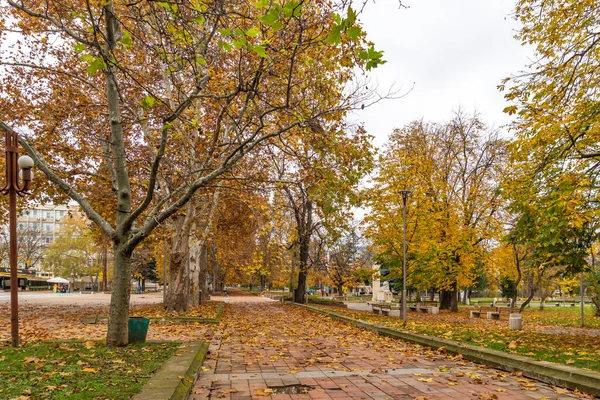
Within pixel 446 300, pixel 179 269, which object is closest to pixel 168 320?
pixel 179 269

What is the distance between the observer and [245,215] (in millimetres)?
27172

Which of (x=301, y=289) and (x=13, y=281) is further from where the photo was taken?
(x=301, y=289)

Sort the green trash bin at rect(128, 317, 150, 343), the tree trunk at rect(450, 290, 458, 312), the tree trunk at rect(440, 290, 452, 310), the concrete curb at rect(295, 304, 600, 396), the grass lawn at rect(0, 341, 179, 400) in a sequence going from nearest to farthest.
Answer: the grass lawn at rect(0, 341, 179, 400) < the concrete curb at rect(295, 304, 600, 396) < the green trash bin at rect(128, 317, 150, 343) < the tree trunk at rect(450, 290, 458, 312) < the tree trunk at rect(440, 290, 452, 310)

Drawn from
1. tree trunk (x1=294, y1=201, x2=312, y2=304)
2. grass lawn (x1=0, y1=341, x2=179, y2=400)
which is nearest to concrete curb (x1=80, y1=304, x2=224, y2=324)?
grass lawn (x1=0, y1=341, x2=179, y2=400)

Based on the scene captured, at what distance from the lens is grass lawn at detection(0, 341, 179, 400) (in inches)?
195

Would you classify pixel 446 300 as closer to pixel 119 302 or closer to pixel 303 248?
pixel 303 248

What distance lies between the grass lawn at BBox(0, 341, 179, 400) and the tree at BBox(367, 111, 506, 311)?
12.7 metres

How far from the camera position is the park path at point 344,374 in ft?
20.1

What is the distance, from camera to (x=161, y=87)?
37.8 ft

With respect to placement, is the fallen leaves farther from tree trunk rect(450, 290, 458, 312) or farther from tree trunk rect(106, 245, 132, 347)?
tree trunk rect(450, 290, 458, 312)

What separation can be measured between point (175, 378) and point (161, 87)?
7973 millimetres

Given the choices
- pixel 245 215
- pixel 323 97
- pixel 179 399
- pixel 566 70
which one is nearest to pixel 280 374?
pixel 179 399

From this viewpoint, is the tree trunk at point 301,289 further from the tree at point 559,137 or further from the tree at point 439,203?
the tree at point 559,137

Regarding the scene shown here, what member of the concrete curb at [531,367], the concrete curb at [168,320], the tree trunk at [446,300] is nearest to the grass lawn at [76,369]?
the concrete curb at [531,367]
